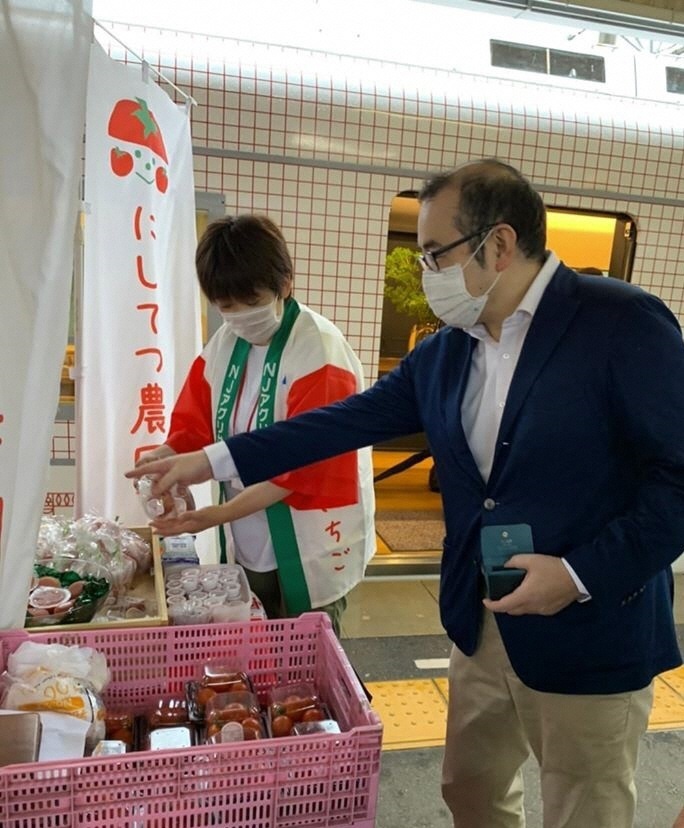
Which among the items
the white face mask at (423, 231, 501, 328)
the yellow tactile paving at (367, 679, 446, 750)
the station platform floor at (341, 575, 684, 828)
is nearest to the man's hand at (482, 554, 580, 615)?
the white face mask at (423, 231, 501, 328)

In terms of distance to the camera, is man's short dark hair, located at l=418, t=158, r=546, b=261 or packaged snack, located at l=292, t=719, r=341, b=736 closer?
packaged snack, located at l=292, t=719, r=341, b=736

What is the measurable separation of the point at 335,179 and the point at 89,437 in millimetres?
1998

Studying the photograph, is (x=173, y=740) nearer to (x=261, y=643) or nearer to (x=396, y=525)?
(x=261, y=643)

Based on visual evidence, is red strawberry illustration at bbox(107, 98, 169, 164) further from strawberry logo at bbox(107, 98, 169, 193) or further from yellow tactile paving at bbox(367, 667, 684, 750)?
yellow tactile paving at bbox(367, 667, 684, 750)

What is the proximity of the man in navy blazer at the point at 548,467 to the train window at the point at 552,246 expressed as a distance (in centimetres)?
325

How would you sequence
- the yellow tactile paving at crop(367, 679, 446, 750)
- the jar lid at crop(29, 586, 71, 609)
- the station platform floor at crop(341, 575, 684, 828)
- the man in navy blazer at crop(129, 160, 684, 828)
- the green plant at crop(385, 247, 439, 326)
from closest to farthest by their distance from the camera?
1. the man in navy blazer at crop(129, 160, 684, 828)
2. the jar lid at crop(29, 586, 71, 609)
3. the station platform floor at crop(341, 575, 684, 828)
4. the yellow tactile paving at crop(367, 679, 446, 750)
5. the green plant at crop(385, 247, 439, 326)

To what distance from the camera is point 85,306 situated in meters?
2.39

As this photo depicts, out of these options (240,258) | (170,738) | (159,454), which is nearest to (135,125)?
Answer: (240,258)

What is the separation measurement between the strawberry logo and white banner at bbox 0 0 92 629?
4.46 ft

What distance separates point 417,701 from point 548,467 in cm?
211

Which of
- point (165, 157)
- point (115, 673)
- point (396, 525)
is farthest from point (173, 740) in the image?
point (396, 525)

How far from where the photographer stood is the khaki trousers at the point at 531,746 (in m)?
1.52

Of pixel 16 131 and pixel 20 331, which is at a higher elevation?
pixel 16 131

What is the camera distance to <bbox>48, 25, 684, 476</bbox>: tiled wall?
3.39 m
